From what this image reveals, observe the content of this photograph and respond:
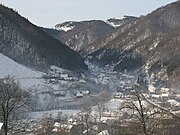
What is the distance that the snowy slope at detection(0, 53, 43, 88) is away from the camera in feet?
334

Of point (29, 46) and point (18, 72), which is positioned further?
point (29, 46)

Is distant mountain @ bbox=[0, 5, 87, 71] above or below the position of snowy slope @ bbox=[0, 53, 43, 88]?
above

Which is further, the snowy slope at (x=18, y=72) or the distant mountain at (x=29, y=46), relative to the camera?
the distant mountain at (x=29, y=46)

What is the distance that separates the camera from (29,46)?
135625 millimetres

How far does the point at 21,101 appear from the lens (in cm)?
1642

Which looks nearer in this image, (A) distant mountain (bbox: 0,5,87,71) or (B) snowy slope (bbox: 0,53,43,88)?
(B) snowy slope (bbox: 0,53,43,88)

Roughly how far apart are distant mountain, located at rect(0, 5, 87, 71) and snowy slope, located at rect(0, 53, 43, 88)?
29.4 feet

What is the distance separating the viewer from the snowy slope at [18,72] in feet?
334

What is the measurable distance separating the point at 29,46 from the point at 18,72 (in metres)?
29.3

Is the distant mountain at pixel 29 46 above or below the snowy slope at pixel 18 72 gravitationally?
above

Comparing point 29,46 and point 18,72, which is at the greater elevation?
point 29,46

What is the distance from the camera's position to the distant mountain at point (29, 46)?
12838 centimetres

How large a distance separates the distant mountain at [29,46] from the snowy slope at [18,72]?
8.96 meters

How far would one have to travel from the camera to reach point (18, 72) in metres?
108
